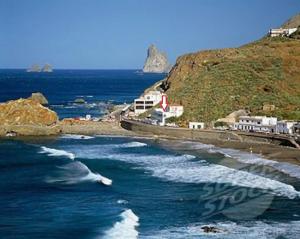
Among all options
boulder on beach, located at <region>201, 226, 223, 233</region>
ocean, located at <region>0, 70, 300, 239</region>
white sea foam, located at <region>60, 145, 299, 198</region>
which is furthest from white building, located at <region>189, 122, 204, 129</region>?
boulder on beach, located at <region>201, 226, 223, 233</region>

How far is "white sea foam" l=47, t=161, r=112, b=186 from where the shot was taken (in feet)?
160

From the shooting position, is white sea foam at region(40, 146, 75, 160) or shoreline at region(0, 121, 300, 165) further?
white sea foam at region(40, 146, 75, 160)

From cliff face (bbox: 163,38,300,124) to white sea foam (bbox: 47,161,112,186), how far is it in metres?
36.6

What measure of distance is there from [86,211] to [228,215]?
9.68m

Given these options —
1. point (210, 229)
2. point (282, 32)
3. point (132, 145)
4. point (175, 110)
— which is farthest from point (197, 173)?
point (282, 32)

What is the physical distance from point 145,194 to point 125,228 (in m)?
9.69

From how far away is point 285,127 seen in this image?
72812 millimetres

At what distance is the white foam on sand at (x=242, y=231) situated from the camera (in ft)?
107

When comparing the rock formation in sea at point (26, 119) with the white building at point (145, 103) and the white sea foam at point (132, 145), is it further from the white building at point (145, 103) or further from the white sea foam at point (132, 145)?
the white building at point (145, 103)

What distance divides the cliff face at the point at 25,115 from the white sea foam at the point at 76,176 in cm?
3436

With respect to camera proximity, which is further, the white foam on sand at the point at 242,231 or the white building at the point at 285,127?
the white building at the point at 285,127

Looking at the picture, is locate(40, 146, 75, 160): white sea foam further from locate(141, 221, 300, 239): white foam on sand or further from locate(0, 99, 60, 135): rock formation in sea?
locate(141, 221, 300, 239): white foam on sand

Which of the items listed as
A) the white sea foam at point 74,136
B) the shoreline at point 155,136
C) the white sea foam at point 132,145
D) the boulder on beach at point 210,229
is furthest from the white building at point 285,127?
the boulder on beach at point 210,229

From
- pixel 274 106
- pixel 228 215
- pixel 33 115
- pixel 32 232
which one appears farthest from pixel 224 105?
pixel 32 232
